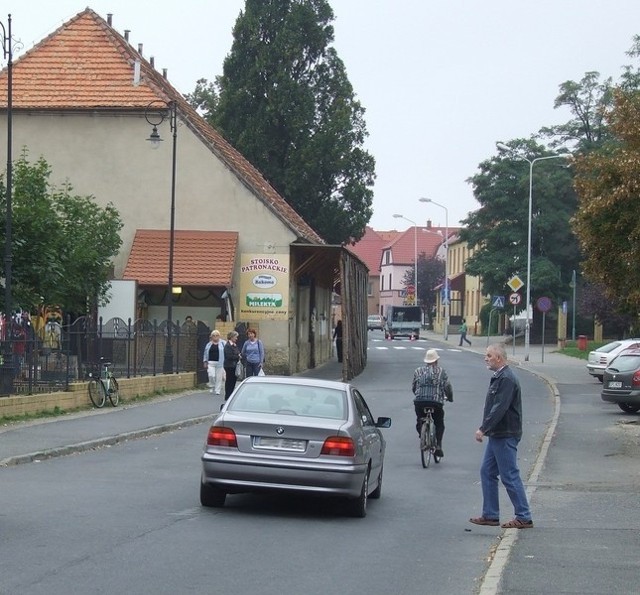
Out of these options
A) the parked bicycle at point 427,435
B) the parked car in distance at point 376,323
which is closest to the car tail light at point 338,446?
the parked bicycle at point 427,435

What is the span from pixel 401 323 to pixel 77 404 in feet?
233

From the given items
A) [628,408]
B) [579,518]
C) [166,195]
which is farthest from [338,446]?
[166,195]

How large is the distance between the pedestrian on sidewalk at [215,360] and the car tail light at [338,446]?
63.2ft

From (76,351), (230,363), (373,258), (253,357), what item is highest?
(373,258)

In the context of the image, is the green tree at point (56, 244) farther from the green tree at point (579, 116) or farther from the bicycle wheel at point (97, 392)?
the green tree at point (579, 116)

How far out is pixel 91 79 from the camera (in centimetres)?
4206

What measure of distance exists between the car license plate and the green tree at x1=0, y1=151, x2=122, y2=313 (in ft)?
52.5

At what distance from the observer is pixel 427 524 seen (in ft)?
39.9

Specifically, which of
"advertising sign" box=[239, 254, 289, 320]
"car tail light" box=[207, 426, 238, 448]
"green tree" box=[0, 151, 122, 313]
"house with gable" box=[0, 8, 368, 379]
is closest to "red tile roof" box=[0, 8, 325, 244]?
"house with gable" box=[0, 8, 368, 379]

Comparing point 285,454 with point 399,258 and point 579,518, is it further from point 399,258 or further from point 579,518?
point 399,258

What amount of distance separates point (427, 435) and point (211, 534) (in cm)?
737

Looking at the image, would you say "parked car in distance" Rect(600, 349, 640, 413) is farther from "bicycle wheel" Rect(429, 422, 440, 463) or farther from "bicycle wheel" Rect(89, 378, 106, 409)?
"bicycle wheel" Rect(429, 422, 440, 463)

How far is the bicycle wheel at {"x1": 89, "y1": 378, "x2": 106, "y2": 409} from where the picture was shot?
2505 centimetres

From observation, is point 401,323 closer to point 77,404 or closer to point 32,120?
point 32,120
